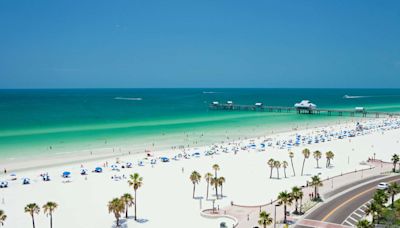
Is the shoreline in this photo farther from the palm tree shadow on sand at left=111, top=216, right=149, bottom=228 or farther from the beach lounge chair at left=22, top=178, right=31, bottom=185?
the palm tree shadow on sand at left=111, top=216, right=149, bottom=228

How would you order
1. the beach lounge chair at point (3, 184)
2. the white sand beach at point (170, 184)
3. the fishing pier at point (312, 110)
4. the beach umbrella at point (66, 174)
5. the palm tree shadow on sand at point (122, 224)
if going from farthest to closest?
the fishing pier at point (312, 110), the beach umbrella at point (66, 174), the beach lounge chair at point (3, 184), the white sand beach at point (170, 184), the palm tree shadow on sand at point (122, 224)

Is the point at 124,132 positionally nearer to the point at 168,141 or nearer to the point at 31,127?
the point at 168,141

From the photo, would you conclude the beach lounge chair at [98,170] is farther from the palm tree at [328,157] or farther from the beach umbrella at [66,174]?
the palm tree at [328,157]

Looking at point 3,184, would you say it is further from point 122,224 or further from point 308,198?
point 308,198

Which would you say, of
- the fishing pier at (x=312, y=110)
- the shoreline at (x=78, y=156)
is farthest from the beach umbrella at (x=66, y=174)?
the fishing pier at (x=312, y=110)

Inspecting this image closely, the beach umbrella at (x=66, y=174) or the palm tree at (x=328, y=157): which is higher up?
the palm tree at (x=328, y=157)

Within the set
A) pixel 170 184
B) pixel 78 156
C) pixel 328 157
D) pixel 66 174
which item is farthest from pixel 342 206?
pixel 78 156
